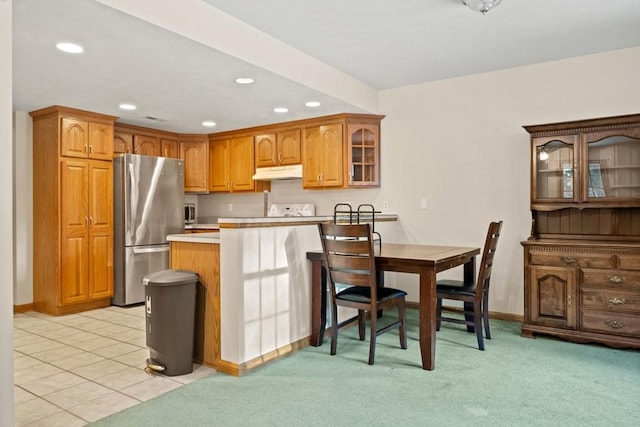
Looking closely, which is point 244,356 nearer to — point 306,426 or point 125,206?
point 306,426

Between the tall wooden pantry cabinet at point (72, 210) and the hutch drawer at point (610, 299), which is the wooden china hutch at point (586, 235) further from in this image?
the tall wooden pantry cabinet at point (72, 210)

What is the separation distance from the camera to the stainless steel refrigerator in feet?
16.2

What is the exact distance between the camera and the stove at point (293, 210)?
Result: 18.1 ft

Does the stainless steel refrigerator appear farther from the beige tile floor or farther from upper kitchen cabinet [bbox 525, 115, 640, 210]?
upper kitchen cabinet [bbox 525, 115, 640, 210]

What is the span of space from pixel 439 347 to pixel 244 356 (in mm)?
1482

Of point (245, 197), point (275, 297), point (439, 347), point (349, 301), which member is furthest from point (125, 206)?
point (439, 347)

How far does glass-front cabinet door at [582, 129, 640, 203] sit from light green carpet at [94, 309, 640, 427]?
1.20 m

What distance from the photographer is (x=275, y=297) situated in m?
3.12

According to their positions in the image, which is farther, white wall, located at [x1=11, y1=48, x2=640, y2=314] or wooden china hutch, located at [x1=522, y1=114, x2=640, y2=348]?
white wall, located at [x1=11, y1=48, x2=640, y2=314]

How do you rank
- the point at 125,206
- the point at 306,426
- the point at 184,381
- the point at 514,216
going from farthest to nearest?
the point at 125,206, the point at 514,216, the point at 184,381, the point at 306,426

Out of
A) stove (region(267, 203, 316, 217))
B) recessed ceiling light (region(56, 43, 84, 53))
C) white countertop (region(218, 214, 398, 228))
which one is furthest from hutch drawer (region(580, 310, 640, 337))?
recessed ceiling light (region(56, 43, 84, 53))

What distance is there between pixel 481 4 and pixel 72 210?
166 inches

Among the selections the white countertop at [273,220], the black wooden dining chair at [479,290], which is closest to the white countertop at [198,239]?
the white countertop at [273,220]

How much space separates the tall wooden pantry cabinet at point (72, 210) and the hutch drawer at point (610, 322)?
464 centimetres
